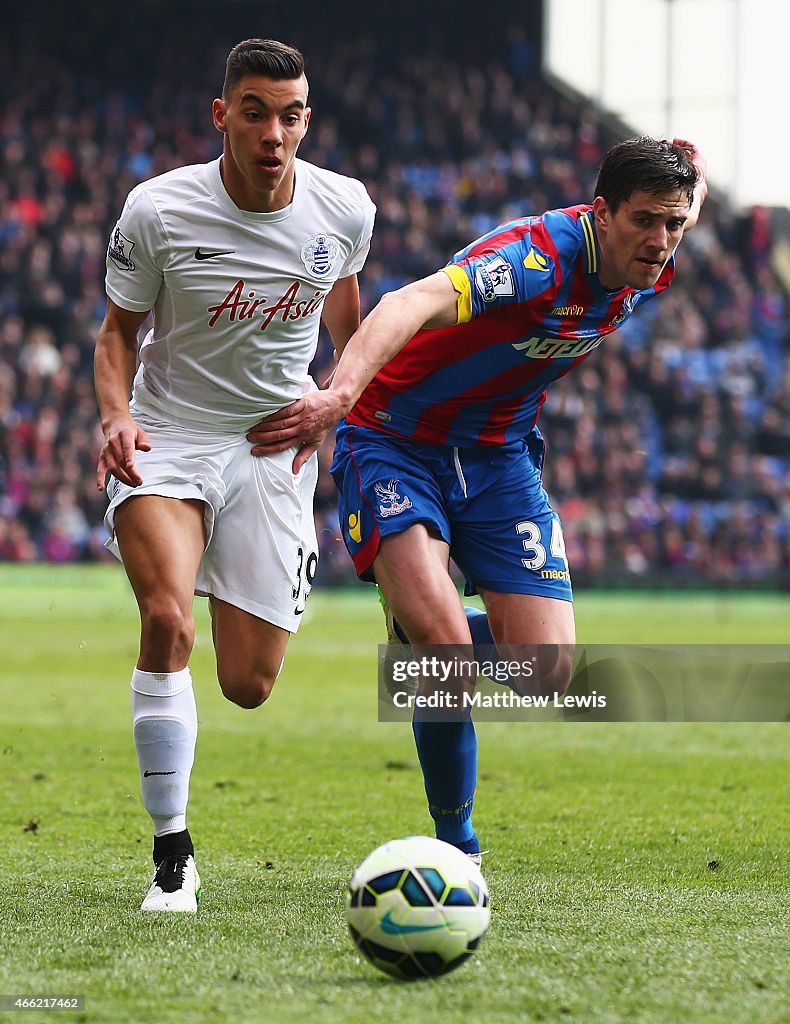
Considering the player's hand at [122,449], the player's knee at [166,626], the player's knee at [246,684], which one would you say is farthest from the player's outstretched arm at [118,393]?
the player's knee at [246,684]

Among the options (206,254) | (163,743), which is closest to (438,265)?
(206,254)

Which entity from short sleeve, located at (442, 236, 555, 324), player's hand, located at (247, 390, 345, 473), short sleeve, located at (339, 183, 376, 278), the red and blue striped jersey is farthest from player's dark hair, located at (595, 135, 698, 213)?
player's hand, located at (247, 390, 345, 473)

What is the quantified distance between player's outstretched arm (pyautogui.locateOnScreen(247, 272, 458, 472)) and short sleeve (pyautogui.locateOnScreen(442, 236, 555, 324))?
2.0 inches

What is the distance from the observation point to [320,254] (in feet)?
16.7

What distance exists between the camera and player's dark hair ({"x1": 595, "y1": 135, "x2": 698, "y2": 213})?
4.90 m

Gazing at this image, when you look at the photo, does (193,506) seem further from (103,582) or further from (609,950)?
(103,582)

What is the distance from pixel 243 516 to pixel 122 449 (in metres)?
0.66

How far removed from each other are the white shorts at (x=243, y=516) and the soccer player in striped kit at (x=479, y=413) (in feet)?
0.36

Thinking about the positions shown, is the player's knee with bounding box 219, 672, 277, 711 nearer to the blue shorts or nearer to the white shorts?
the white shorts

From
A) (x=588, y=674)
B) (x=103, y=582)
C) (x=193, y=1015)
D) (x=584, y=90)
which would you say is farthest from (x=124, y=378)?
(x=584, y=90)

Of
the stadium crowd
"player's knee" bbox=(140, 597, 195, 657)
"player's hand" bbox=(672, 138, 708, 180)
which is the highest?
"player's hand" bbox=(672, 138, 708, 180)

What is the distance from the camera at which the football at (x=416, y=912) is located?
3.44 m

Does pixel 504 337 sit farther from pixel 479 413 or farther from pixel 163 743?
pixel 163 743

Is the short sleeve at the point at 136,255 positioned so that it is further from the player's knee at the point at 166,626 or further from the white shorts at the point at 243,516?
the player's knee at the point at 166,626
